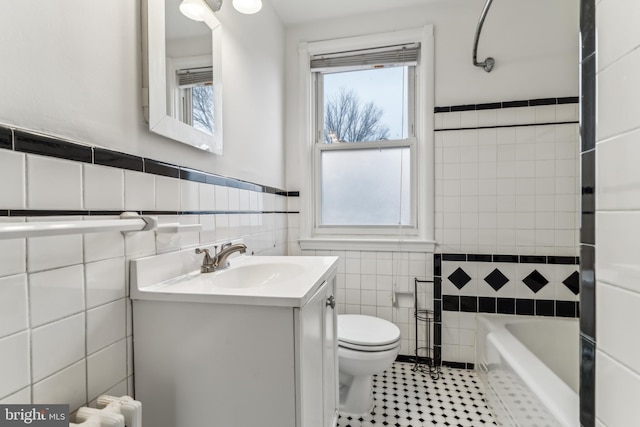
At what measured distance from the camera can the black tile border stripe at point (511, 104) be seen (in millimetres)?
1807

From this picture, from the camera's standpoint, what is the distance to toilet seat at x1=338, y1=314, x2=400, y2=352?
1459 mm

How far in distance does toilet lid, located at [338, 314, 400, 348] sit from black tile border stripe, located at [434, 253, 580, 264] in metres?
0.62

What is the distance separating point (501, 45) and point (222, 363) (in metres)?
2.35

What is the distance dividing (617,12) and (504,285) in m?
1.69

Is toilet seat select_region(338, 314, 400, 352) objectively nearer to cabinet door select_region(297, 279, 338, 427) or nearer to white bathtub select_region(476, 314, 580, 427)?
cabinet door select_region(297, 279, 338, 427)

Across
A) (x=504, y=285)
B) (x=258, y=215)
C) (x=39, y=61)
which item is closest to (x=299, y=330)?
(x=39, y=61)

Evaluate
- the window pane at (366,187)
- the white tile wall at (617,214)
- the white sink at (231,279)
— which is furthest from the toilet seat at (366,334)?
the white tile wall at (617,214)

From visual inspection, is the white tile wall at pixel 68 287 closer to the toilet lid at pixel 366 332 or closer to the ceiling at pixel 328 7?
the toilet lid at pixel 366 332

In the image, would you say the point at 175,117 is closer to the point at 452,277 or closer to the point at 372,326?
the point at 372,326

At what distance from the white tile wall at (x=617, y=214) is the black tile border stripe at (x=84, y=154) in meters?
1.14

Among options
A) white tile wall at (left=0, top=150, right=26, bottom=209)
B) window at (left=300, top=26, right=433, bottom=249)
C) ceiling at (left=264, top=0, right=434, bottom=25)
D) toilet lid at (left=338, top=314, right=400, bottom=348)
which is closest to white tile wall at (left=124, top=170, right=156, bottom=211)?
white tile wall at (left=0, top=150, right=26, bottom=209)

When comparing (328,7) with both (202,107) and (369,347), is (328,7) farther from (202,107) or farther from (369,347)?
(369,347)

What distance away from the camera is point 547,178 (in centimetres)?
182

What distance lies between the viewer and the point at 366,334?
5.12 ft
